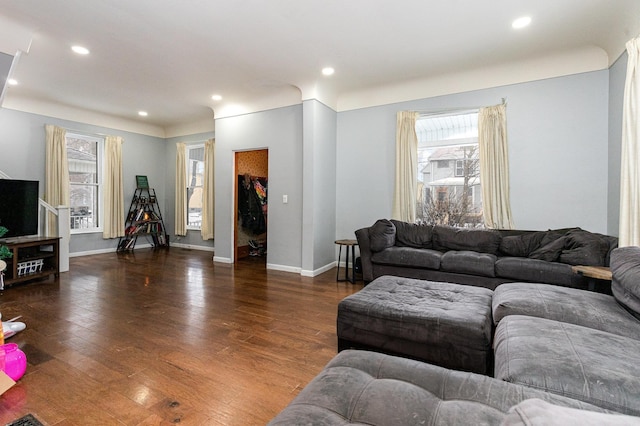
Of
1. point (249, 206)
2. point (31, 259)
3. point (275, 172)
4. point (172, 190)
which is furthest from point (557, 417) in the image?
point (172, 190)

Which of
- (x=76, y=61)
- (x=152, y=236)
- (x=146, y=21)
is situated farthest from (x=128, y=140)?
(x=146, y=21)

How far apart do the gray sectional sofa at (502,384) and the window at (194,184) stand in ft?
21.6

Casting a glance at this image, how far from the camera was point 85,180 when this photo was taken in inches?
252

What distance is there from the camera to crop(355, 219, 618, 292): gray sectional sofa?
3.03 meters

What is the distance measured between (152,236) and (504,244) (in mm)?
7292

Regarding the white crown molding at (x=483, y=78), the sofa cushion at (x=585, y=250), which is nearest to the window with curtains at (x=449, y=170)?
the white crown molding at (x=483, y=78)

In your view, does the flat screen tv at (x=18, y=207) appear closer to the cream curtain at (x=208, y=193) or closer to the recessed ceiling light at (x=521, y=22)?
the cream curtain at (x=208, y=193)

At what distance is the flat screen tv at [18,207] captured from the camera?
4.16 metres

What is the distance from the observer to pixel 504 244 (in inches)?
145

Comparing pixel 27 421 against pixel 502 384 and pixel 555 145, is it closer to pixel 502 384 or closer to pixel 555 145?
pixel 502 384

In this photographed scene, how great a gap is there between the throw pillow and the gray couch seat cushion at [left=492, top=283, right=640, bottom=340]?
132cm

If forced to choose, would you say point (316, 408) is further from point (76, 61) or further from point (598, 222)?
point (76, 61)

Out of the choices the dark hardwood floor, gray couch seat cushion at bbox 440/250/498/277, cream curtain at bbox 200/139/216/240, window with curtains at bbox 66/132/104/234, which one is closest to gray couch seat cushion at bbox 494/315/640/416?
the dark hardwood floor

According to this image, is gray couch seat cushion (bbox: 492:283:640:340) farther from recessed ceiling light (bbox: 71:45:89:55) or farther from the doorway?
recessed ceiling light (bbox: 71:45:89:55)
